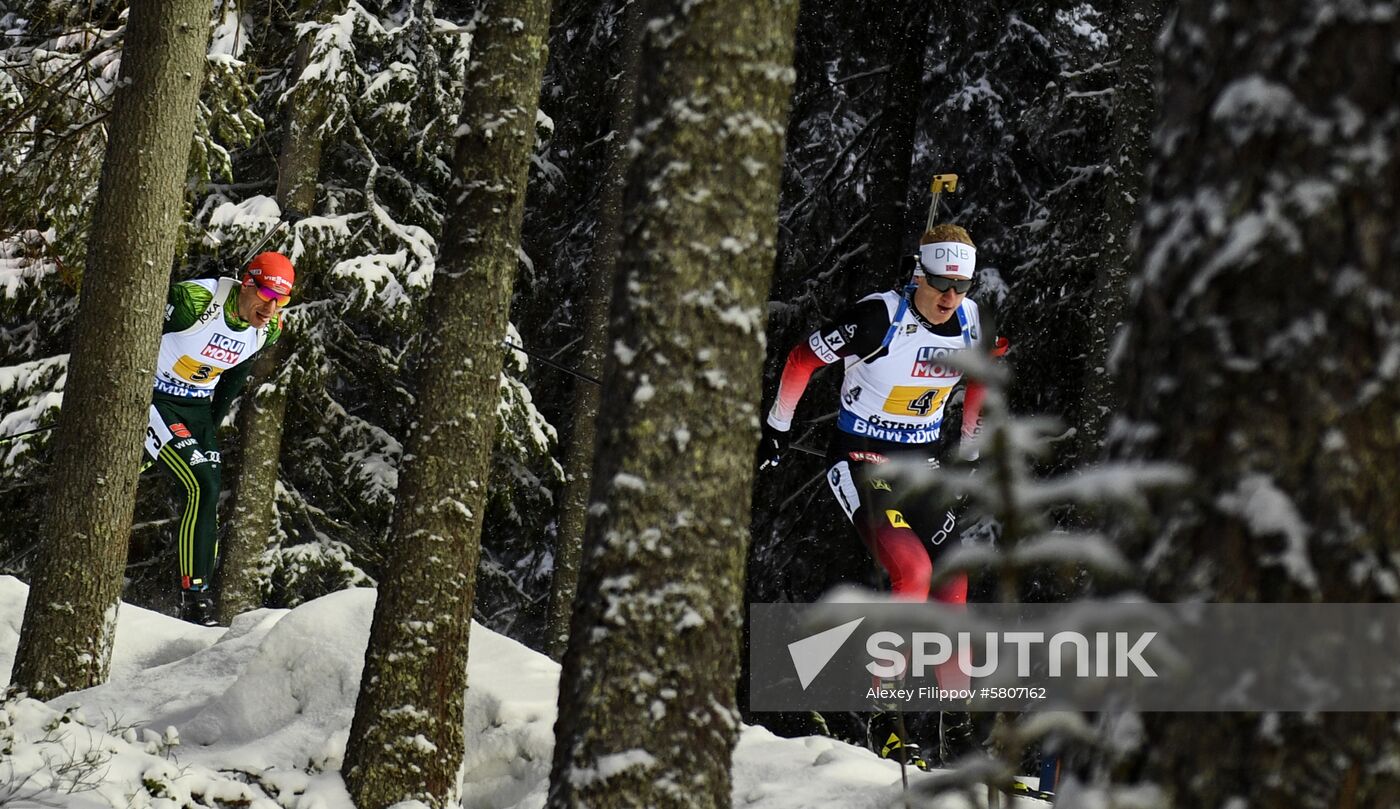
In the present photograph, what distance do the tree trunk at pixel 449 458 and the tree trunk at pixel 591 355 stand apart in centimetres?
637

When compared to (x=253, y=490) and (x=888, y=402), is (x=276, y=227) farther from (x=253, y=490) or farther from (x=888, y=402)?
(x=888, y=402)

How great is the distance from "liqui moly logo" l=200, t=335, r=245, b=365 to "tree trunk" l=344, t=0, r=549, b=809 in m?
3.69

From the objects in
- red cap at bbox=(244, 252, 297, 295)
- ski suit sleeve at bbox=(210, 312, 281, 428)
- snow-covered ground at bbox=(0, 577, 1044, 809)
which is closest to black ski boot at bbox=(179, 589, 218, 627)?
snow-covered ground at bbox=(0, 577, 1044, 809)

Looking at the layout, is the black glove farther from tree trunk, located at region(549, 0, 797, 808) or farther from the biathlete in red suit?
tree trunk, located at region(549, 0, 797, 808)

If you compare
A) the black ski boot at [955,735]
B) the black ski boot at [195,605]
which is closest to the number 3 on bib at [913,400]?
the black ski boot at [955,735]

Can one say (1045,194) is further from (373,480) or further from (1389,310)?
(1389,310)

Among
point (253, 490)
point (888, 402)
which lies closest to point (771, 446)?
point (888, 402)

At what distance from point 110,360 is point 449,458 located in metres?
2.51

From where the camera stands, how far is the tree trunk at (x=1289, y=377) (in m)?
1.40

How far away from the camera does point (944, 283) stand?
6492mm

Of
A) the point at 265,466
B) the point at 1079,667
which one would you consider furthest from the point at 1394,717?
the point at 265,466

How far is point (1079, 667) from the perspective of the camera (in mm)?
1524

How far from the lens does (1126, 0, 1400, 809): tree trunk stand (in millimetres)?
1401

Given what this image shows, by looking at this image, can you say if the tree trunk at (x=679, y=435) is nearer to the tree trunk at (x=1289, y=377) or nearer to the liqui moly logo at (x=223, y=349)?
the tree trunk at (x=1289, y=377)
